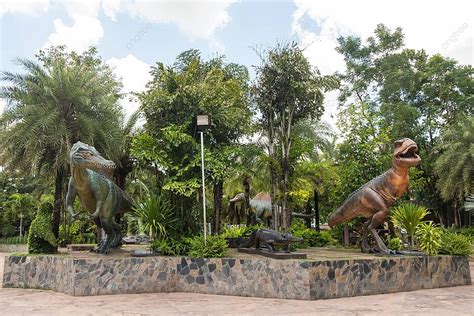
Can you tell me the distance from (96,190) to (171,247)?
2.20m

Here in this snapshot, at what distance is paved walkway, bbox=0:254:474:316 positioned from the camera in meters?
6.72

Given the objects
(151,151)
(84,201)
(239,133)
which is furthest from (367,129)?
(84,201)

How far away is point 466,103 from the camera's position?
74.1 ft

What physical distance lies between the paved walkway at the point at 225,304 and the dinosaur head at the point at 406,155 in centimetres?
273

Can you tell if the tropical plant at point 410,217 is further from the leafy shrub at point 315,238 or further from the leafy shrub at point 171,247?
the leafy shrub at point 171,247

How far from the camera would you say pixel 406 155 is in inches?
385

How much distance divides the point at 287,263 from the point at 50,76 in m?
11.1

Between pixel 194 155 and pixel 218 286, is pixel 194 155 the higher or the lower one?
the higher one

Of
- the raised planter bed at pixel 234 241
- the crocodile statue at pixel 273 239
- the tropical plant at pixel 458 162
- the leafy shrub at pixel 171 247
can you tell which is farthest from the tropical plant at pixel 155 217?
the tropical plant at pixel 458 162

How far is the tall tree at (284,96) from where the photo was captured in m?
12.8

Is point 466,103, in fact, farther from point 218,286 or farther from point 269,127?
point 218,286

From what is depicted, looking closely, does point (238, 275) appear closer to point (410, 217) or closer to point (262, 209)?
point (410, 217)

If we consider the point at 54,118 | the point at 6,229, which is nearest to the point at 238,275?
the point at 54,118

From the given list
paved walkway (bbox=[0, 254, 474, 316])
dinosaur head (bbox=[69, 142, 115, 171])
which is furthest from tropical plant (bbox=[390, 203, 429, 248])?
dinosaur head (bbox=[69, 142, 115, 171])
